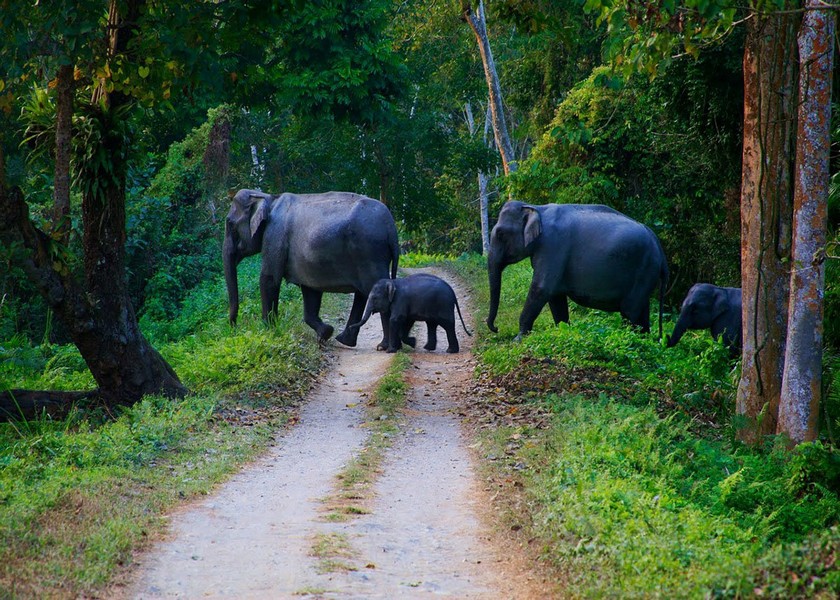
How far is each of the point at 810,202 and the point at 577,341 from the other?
4.89 meters

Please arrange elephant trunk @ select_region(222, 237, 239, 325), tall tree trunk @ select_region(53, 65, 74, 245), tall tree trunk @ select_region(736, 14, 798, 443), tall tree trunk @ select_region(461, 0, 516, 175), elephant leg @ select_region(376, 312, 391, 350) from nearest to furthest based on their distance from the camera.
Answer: tall tree trunk @ select_region(736, 14, 798, 443), tall tree trunk @ select_region(53, 65, 74, 245), elephant leg @ select_region(376, 312, 391, 350), elephant trunk @ select_region(222, 237, 239, 325), tall tree trunk @ select_region(461, 0, 516, 175)

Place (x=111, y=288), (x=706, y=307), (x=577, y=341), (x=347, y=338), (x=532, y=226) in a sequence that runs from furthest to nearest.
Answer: (x=347, y=338) → (x=532, y=226) → (x=706, y=307) → (x=577, y=341) → (x=111, y=288)

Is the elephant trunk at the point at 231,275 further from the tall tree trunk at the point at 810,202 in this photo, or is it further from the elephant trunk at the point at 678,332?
the tall tree trunk at the point at 810,202

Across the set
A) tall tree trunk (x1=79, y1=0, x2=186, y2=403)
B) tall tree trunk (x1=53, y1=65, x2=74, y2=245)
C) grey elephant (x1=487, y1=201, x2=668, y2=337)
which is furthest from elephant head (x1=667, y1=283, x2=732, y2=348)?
tall tree trunk (x1=53, y1=65, x2=74, y2=245)

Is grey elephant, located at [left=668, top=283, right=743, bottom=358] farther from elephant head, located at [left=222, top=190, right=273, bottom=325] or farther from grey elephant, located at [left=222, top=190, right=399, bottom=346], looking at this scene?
elephant head, located at [left=222, top=190, right=273, bottom=325]

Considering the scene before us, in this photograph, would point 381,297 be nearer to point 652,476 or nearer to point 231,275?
point 231,275

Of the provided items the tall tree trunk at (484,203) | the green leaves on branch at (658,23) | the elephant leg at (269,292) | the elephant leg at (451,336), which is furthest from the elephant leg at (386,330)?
the tall tree trunk at (484,203)

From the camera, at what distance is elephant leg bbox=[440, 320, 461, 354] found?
1501 centimetres

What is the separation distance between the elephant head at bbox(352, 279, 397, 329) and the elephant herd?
1 centimetres

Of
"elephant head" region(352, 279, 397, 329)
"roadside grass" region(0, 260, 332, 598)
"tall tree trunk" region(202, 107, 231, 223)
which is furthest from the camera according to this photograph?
"tall tree trunk" region(202, 107, 231, 223)

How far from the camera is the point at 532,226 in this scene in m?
14.9

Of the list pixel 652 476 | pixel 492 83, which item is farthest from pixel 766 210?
pixel 492 83

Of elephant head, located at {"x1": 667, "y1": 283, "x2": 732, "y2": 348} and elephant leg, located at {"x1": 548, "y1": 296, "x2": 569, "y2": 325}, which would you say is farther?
elephant leg, located at {"x1": 548, "y1": 296, "x2": 569, "y2": 325}

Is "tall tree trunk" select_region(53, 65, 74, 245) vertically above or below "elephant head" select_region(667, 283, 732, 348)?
above
